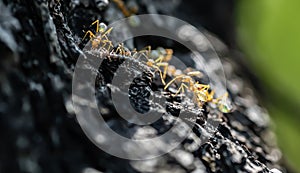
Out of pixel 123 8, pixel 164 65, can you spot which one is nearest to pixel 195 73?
pixel 164 65

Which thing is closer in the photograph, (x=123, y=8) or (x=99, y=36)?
(x=99, y=36)

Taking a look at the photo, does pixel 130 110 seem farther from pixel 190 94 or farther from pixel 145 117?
pixel 190 94

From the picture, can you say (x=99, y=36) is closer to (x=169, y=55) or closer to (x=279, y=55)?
(x=169, y=55)

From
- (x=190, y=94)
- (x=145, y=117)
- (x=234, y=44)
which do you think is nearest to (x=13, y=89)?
(x=145, y=117)

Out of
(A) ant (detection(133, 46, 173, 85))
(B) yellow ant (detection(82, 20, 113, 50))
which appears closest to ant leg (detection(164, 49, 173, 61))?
(A) ant (detection(133, 46, 173, 85))

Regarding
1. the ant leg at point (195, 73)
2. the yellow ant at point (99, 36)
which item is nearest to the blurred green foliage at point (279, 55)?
the ant leg at point (195, 73)

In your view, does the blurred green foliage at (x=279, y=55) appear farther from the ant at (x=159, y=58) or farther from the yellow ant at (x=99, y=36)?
the yellow ant at (x=99, y=36)

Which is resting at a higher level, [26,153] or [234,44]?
[234,44]

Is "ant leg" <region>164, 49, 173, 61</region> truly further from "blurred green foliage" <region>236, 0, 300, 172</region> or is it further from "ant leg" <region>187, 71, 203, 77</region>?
"blurred green foliage" <region>236, 0, 300, 172</region>
